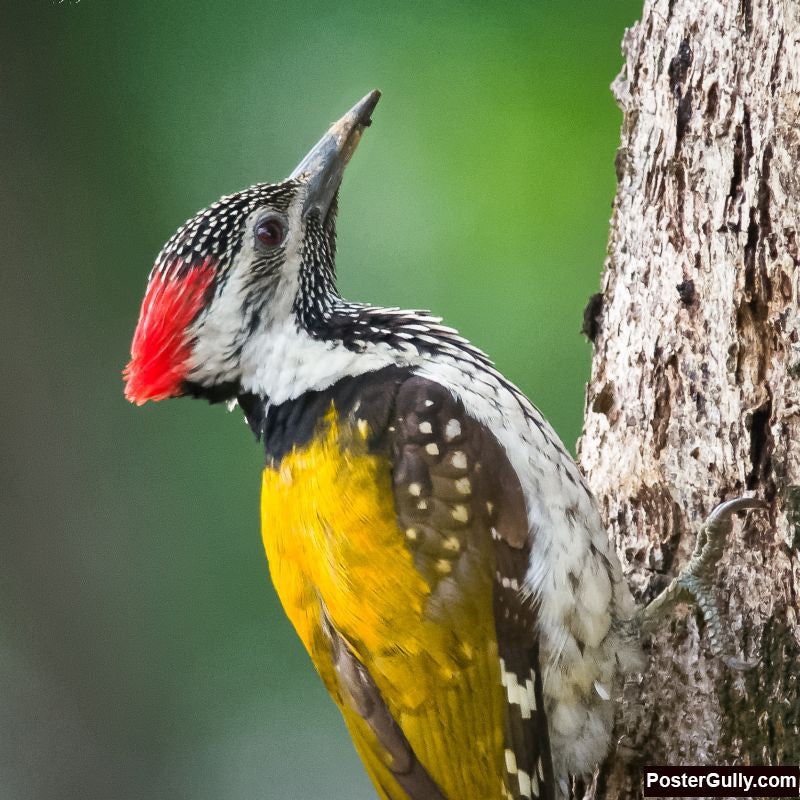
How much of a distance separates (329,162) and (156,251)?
6.02 feet

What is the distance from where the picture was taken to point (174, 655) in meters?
4.49

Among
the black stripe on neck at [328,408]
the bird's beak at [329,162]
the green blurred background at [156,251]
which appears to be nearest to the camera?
the black stripe on neck at [328,408]

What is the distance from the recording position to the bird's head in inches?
95.0

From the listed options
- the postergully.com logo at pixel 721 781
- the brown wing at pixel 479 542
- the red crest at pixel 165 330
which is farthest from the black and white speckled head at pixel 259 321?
the postergully.com logo at pixel 721 781

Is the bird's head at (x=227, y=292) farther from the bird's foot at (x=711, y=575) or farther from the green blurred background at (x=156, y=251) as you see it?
the green blurred background at (x=156, y=251)

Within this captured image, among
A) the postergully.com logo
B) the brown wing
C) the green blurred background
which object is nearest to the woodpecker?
the brown wing

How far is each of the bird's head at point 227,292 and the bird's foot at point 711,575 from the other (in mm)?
1065

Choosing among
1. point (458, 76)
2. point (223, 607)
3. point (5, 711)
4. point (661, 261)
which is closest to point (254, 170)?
point (458, 76)

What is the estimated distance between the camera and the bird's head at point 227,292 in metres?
2.41

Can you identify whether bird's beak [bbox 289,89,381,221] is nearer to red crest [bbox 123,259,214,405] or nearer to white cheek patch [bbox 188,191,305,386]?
white cheek patch [bbox 188,191,305,386]

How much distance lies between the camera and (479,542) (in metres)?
2.13

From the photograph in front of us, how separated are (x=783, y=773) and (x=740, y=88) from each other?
58.1 inches

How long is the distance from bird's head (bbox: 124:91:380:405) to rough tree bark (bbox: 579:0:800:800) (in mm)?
828

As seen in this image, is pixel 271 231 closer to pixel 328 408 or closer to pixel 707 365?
pixel 328 408
